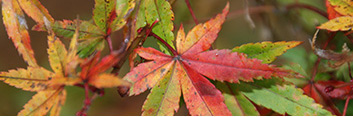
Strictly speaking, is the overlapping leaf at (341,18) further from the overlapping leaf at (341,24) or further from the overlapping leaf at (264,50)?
the overlapping leaf at (264,50)

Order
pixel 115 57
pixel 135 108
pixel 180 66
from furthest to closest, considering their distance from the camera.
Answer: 1. pixel 135 108
2. pixel 180 66
3. pixel 115 57

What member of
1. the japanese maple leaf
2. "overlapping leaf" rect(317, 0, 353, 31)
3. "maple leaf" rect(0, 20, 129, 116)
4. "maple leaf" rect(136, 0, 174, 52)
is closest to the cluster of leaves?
"overlapping leaf" rect(317, 0, 353, 31)

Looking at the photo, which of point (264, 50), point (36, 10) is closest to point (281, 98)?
point (264, 50)

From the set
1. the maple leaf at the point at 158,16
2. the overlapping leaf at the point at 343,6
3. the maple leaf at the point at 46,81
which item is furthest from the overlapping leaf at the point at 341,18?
the maple leaf at the point at 46,81

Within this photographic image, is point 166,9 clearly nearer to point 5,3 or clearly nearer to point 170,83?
point 170,83

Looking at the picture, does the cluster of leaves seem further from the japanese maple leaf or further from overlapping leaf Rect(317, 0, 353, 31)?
the japanese maple leaf

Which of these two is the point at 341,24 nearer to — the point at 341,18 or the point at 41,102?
the point at 341,18

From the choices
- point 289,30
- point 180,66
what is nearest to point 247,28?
point 289,30

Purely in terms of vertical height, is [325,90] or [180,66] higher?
[180,66]
